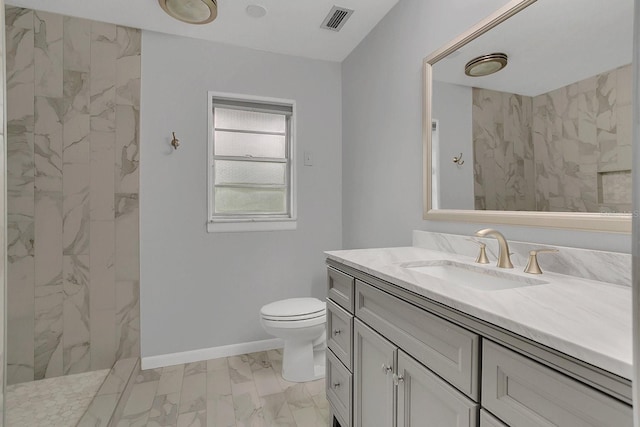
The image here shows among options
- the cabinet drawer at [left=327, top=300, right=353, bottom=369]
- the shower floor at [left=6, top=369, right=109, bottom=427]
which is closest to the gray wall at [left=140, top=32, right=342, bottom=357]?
the shower floor at [left=6, top=369, right=109, bottom=427]

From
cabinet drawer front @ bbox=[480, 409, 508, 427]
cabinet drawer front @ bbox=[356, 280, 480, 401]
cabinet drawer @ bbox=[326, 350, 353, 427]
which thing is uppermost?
cabinet drawer front @ bbox=[356, 280, 480, 401]

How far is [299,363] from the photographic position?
212cm

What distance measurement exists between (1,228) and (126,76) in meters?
2.06

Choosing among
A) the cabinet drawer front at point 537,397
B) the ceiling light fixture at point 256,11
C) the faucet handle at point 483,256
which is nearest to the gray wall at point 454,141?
the faucet handle at point 483,256

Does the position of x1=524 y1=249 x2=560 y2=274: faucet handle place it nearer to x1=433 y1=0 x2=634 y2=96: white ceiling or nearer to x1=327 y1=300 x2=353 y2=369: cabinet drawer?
x1=433 y1=0 x2=634 y2=96: white ceiling

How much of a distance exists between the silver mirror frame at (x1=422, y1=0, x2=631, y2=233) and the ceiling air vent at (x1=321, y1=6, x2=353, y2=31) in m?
0.72

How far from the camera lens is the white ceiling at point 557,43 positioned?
1009mm

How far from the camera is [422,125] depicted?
5.89ft

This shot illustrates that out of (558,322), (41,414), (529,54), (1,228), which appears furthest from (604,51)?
(41,414)

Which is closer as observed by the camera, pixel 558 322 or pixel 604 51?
pixel 558 322

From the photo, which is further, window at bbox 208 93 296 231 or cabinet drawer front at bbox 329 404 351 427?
window at bbox 208 93 296 231

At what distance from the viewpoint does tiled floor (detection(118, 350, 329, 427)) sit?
173 centimetres

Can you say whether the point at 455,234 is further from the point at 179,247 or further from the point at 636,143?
the point at 179,247

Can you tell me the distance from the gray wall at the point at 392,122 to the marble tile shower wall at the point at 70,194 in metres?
1.60
